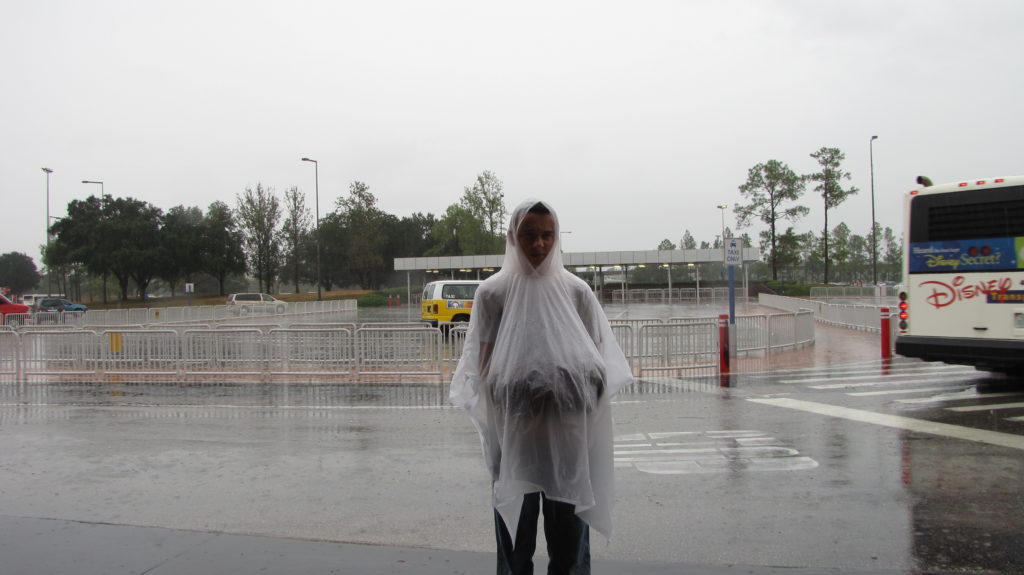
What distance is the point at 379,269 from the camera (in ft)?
262

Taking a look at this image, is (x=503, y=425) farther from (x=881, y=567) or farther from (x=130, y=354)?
(x=130, y=354)

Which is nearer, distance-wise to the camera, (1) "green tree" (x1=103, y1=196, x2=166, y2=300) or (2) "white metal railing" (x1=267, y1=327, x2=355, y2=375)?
(2) "white metal railing" (x1=267, y1=327, x2=355, y2=375)

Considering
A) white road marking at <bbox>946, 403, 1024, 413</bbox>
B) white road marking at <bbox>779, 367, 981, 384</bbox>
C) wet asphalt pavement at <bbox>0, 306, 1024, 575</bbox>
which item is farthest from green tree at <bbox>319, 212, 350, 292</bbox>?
white road marking at <bbox>946, 403, 1024, 413</bbox>

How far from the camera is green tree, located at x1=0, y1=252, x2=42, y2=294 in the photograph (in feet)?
351

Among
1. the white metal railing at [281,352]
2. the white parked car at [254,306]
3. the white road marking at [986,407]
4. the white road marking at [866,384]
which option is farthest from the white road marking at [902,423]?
the white parked car at [254,306]

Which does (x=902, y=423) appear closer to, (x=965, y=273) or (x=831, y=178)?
(x=965, y=273)

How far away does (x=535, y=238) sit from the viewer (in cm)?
285

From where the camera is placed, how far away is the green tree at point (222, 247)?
61.5 m

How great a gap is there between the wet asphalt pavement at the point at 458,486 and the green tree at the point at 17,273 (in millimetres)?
119369

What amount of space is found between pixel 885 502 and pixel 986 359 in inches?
247

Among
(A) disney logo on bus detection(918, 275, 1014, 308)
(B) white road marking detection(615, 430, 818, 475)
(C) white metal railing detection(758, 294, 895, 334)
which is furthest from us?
(C) white metal railing detection(758, 294, 895, 334)

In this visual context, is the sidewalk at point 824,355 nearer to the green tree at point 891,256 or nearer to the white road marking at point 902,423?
the white road marking at point 902,423

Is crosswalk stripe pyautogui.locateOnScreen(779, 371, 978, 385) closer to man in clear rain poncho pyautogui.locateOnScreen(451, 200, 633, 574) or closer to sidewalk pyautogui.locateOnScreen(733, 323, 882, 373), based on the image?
sidewalk pyautogui.locateOnScreen(733, 323, 882, 373)

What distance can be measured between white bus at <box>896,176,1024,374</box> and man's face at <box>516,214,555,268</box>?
971cm
